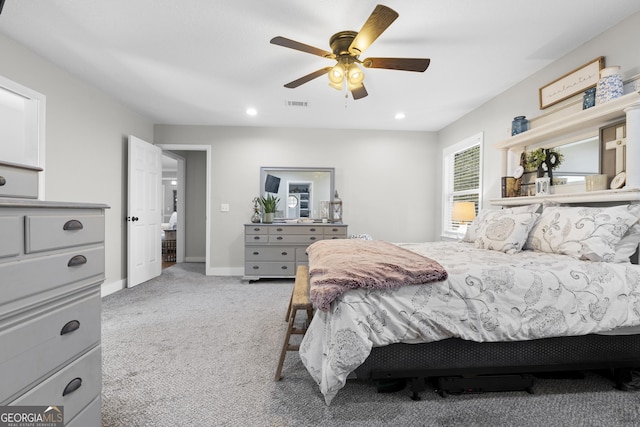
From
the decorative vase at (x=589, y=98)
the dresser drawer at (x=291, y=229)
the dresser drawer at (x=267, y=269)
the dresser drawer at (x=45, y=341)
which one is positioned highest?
the decorative vase at (x=589, y=98)

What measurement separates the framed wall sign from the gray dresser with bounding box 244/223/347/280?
2831 millimetres

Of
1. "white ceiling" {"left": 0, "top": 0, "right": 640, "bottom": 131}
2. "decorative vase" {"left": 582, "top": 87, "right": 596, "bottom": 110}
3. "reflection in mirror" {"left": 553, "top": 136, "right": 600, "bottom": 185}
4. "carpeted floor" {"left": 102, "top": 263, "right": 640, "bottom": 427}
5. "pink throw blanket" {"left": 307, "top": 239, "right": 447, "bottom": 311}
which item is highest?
"white ceiling" {"left": 0, "top": 0, "right": 640, "bottom": 131}

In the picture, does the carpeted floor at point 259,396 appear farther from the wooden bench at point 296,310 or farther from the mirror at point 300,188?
the mirror at point 300,188

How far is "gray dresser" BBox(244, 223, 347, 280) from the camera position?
4.20 metres

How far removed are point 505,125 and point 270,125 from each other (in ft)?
10.6

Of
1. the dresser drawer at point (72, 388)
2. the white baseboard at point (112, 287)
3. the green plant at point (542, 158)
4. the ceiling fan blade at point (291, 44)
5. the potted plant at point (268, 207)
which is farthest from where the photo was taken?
the potted plant at point (268, 207)

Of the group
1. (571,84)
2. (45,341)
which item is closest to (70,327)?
(45,341)

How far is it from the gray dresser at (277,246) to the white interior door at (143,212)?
4.79 ft

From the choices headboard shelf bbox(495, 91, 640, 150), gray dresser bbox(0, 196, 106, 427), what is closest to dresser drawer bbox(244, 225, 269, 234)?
gray dresser bbox(0, 196, 106, 427)

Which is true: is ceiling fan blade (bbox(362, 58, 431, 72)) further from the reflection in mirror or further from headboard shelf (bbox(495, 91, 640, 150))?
the reflection in mirror

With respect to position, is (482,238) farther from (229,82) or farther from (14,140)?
(14,140)

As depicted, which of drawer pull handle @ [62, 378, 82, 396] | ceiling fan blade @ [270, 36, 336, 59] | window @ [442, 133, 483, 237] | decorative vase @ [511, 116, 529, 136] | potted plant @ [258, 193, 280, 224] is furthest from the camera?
potted plant @ [258, 193, 280, 224]

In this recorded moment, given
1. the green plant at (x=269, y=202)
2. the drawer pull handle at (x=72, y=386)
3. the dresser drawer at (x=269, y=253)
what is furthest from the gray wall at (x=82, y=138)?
the drawer pull handle at (x=72, y=386)

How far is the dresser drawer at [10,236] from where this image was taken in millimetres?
878
